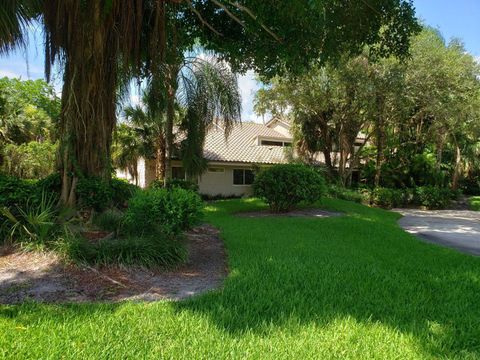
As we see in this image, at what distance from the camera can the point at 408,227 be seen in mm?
14430

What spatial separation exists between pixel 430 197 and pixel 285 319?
25.7 m

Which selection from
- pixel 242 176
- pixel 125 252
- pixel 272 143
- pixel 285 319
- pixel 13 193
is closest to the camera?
pixel 285 319

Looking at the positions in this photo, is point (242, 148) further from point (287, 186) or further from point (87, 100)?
point (87, 100)

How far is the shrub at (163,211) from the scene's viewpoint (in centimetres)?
672

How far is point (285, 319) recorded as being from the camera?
4.10 meters

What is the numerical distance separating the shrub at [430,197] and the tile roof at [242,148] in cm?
912

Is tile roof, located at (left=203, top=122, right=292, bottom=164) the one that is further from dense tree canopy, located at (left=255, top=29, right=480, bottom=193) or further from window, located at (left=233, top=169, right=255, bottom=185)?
dense tree canopy, located at (left=255, top=29, right=480, bottom=193)

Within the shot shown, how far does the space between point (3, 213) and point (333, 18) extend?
7.79 metres

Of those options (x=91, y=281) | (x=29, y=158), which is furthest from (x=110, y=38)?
(x=29, y=158)

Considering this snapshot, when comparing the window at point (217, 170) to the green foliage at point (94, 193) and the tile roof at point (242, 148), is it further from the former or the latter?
the green foliage at point (94, 193)

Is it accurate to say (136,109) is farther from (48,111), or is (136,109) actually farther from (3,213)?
(3,213)

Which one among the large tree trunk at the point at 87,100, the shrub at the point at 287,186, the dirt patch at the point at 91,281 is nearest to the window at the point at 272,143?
the shrub at the point at 287,186

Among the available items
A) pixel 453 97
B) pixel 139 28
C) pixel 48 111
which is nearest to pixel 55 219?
pixel 139 28

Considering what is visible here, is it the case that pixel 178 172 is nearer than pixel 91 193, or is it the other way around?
pixel 91 193
